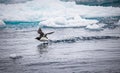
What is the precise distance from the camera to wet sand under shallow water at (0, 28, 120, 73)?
615 cm

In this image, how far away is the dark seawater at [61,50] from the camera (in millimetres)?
6180

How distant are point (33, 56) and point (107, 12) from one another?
2.54 metres

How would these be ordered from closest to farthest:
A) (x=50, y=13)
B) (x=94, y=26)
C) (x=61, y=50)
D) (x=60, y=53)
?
1. (x=60, y=53)
2. (x=61, y=50)
3. (x=50, y=13)
4. (x=94, y=26)

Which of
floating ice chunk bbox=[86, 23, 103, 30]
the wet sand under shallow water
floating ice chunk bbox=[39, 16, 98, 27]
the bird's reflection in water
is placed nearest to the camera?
the wet sand under shallow water

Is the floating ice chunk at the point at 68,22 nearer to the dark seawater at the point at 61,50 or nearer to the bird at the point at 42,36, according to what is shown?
the dark seawater at the point at 61,50

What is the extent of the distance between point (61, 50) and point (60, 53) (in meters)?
0.15

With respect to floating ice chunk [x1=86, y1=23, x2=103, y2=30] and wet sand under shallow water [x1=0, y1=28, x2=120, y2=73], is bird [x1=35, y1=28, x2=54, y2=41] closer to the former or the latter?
wet sand under shallow water [x1=0, y1=28, x2=120, y2=73]

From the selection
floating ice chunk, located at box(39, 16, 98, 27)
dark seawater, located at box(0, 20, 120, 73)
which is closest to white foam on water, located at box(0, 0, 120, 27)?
floating ice chunk, located at box(39, 16, 98, 27)

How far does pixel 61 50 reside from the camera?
22.9 ft

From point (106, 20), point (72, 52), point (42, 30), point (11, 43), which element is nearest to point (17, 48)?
point (11, 43)

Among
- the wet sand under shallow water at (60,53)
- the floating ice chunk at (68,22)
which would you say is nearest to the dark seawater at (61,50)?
the wet sand under shallow water at (60,53)

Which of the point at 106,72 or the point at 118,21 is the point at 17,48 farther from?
A: the point at 118,21

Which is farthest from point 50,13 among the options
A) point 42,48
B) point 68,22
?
point 42,48

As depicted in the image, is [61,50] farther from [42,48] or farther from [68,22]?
[68,22]
